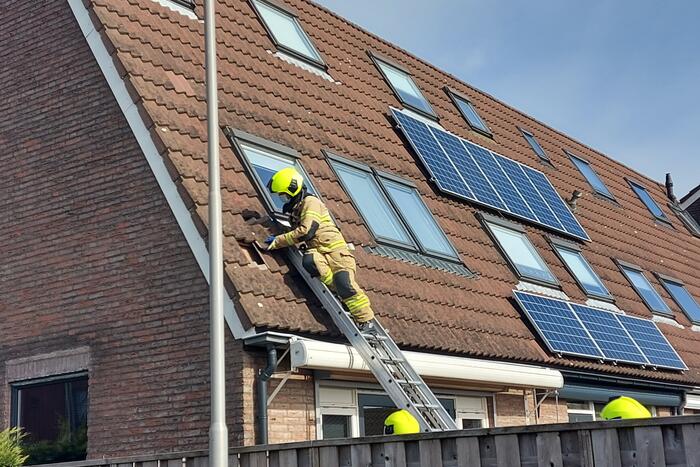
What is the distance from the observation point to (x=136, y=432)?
1071cm

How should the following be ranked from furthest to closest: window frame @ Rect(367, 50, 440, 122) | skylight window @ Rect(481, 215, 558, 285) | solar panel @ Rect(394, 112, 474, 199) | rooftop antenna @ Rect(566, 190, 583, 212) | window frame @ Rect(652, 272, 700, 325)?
window frame @ Rect(652, 272, 700, 325)
rooftop antenna @ Rect(566, 190, 583, 212)
window frame @ Rect(367, 50, 440, 122)
skylight window @ Rect(481, 215, 558, 285)
solar panel @ Rect(394, 112, 474, 199)

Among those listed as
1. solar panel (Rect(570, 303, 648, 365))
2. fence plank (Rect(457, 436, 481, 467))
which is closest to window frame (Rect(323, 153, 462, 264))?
solar panel (Rect(570, 303, 648, 365))

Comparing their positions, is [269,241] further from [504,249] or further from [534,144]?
[534,144]

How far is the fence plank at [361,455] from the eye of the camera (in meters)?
7.84

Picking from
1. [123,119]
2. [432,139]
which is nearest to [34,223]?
[123,119]

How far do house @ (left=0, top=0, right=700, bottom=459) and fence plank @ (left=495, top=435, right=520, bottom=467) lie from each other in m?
3.00

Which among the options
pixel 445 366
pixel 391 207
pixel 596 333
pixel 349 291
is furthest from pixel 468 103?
pixel 349 291

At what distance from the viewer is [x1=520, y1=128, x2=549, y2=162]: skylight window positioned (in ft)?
71.3

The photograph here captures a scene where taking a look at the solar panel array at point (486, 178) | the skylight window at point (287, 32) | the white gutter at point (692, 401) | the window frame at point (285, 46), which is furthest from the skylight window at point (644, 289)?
the skylight window at point (287, 32)

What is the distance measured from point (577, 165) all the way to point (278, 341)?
15.2 m

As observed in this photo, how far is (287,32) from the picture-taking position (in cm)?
1594

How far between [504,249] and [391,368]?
5762mm

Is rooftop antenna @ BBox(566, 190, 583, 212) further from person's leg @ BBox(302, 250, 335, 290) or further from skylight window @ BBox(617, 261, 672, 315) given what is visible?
person's leg @ BBox(302, 250, 335, 290)

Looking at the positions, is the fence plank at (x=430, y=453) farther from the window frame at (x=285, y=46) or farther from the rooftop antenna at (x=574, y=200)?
the rooftop antenna at (x=574, y=200)
